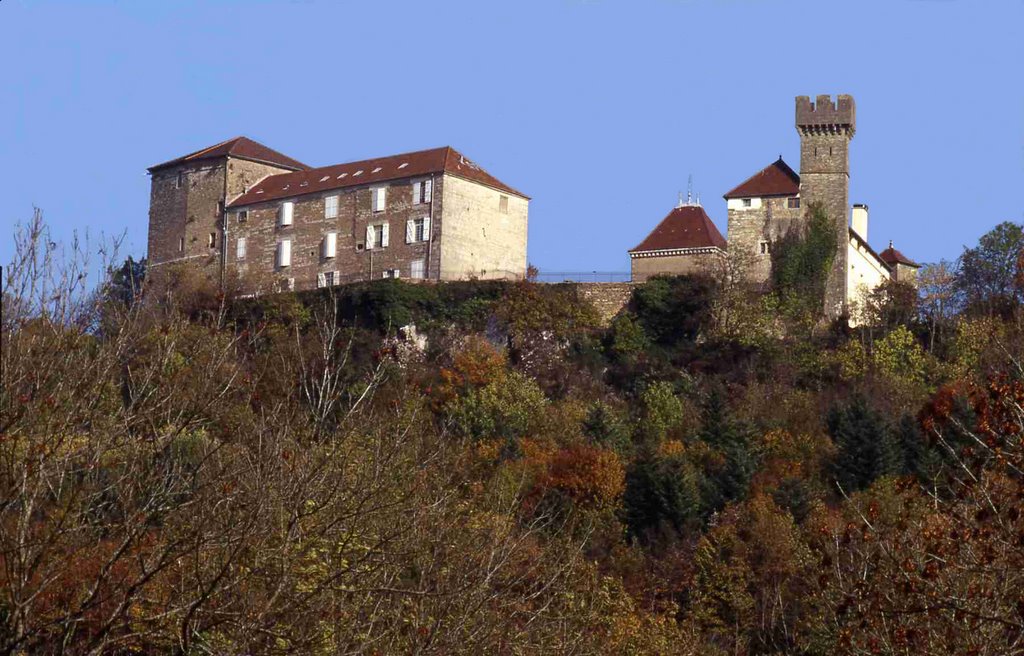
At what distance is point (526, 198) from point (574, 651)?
40.8 metres

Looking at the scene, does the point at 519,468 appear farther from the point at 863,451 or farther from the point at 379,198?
the point at 379,198

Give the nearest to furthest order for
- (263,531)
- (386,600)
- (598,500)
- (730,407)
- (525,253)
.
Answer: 1. (263,531)
2. (386,600)
3. (598,500)
4. (730,407)
5. (525,253)

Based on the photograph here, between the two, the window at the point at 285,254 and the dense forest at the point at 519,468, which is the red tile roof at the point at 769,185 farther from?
the window at the point at 285,254

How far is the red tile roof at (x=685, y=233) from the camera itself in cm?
5834

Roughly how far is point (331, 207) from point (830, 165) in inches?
661

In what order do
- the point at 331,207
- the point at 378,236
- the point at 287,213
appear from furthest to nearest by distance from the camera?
the point at 287,213, the point at 331,207, the point at 378,236

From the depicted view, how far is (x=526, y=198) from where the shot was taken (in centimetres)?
6056

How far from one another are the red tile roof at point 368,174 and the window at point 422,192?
1.20 feet

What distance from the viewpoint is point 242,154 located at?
6469 centimetres

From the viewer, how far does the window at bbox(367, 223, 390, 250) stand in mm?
58719

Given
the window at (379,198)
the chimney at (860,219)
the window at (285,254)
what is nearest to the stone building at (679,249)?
the chimney at (860,219)

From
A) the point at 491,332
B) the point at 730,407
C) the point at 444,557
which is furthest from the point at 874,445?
the point at 444,557

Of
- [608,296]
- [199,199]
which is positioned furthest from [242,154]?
[608,296]

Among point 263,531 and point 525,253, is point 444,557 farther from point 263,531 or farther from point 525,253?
point 525,253
